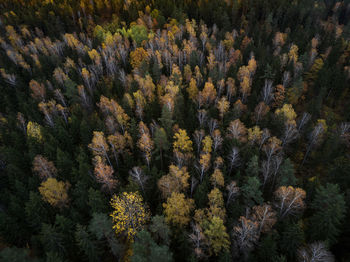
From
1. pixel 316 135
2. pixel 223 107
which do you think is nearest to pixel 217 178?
pixel 223 107

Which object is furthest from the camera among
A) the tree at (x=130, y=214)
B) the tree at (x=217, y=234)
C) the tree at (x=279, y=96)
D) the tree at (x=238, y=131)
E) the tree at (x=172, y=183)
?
the tree at (x=279, y=96)

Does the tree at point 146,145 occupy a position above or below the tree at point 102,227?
below

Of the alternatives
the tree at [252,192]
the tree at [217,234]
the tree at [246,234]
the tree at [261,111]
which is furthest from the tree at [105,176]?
the tree at [261,111]

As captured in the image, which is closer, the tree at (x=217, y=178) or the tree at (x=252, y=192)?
the tree at (x=252, y=192)

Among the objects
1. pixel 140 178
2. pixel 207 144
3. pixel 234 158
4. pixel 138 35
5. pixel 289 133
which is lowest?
pixel 140 178

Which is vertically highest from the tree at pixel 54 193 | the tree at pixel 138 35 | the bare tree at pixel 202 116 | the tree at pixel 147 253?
the tree at pixel 138 35

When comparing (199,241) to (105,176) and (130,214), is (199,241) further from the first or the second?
(105,176)

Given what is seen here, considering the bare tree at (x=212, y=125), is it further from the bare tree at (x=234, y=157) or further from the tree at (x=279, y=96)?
the tree at (x=279, y=96)

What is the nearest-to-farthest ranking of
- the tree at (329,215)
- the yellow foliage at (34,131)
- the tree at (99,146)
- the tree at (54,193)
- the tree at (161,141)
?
the tree at (329,215)
the tree at (54,193)
the tree at (99,146)
the tree at (161,141)
the yellow foliage at (34,131)
